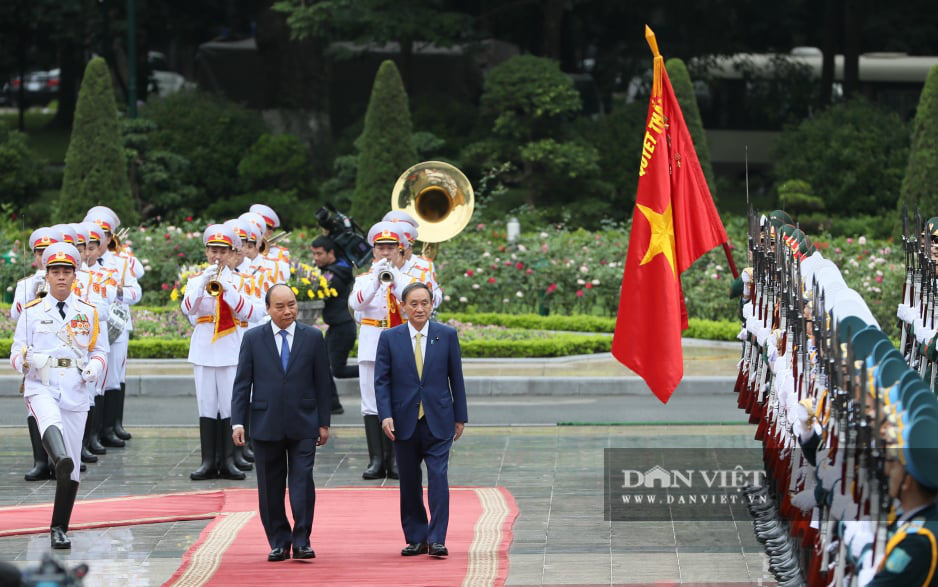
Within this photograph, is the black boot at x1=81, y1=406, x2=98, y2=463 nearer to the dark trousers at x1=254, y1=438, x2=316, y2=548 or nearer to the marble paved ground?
the marble paved ground

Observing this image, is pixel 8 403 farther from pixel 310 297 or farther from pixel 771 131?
pixel 771 131

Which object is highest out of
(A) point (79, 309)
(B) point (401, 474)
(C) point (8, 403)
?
(A) point (79, 309)

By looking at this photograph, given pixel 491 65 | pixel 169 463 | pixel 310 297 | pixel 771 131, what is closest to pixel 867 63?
pixel 771 131

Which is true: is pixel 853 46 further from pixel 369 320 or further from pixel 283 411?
pixel 283 411

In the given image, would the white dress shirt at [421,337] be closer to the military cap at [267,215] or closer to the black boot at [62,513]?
the black boot at [62,513]

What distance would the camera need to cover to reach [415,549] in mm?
9961

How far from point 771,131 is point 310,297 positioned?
84.5ft

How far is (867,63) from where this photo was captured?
38.2 meters

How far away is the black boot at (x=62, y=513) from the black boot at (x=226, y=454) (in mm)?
2692

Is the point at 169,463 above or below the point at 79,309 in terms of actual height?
below

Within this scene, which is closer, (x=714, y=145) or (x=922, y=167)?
(x=922, y=167)

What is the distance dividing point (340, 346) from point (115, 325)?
255 cm

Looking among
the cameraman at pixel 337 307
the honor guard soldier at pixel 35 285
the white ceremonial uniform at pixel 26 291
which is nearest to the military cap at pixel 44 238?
the honor guard soldier at pixel 35 285

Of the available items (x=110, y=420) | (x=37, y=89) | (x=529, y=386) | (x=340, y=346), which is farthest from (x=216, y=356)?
(x=37, y=89)
